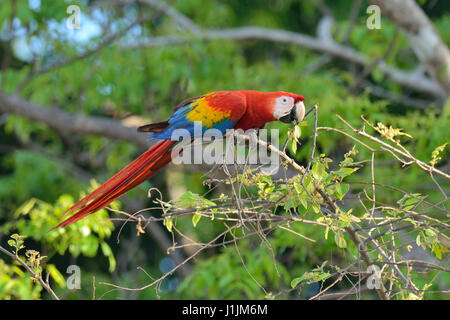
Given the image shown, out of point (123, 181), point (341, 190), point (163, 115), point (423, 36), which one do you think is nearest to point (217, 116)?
point (123, 181)

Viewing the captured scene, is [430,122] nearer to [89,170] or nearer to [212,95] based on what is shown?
[212,95]

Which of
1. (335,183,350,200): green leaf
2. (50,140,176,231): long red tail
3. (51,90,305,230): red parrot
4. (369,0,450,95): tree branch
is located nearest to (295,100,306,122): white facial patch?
(51,90,305,230): red parrot

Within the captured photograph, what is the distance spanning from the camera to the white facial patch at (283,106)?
199 centimetres

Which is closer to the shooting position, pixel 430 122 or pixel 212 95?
pixel 212 95

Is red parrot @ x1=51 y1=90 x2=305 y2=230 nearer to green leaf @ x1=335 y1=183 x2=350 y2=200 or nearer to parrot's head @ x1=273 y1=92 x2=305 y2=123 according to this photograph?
parrot's head @ x1=273 y1=92 x2=305 y2=123

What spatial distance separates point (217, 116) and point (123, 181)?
19.4 inches

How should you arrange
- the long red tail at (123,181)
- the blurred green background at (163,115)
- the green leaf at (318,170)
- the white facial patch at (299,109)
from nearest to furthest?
the green leaf at (318,170), the long red tail at (123,181), the white facial patch at (299,109), the blurred green background at (163,115)

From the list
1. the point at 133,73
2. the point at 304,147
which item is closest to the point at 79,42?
the point at 133,73

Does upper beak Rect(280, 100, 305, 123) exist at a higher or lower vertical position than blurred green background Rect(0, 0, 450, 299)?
higher

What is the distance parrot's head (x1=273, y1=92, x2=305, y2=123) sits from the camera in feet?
6.51

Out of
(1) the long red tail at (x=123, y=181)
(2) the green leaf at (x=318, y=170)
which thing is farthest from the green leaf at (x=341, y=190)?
(1) the long red tail at (x=123, y=181)

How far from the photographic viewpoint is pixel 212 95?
2.13 metres

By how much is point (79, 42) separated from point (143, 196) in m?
1.46

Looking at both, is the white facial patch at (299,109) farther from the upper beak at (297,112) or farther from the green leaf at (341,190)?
the green leaf at (341,190)
